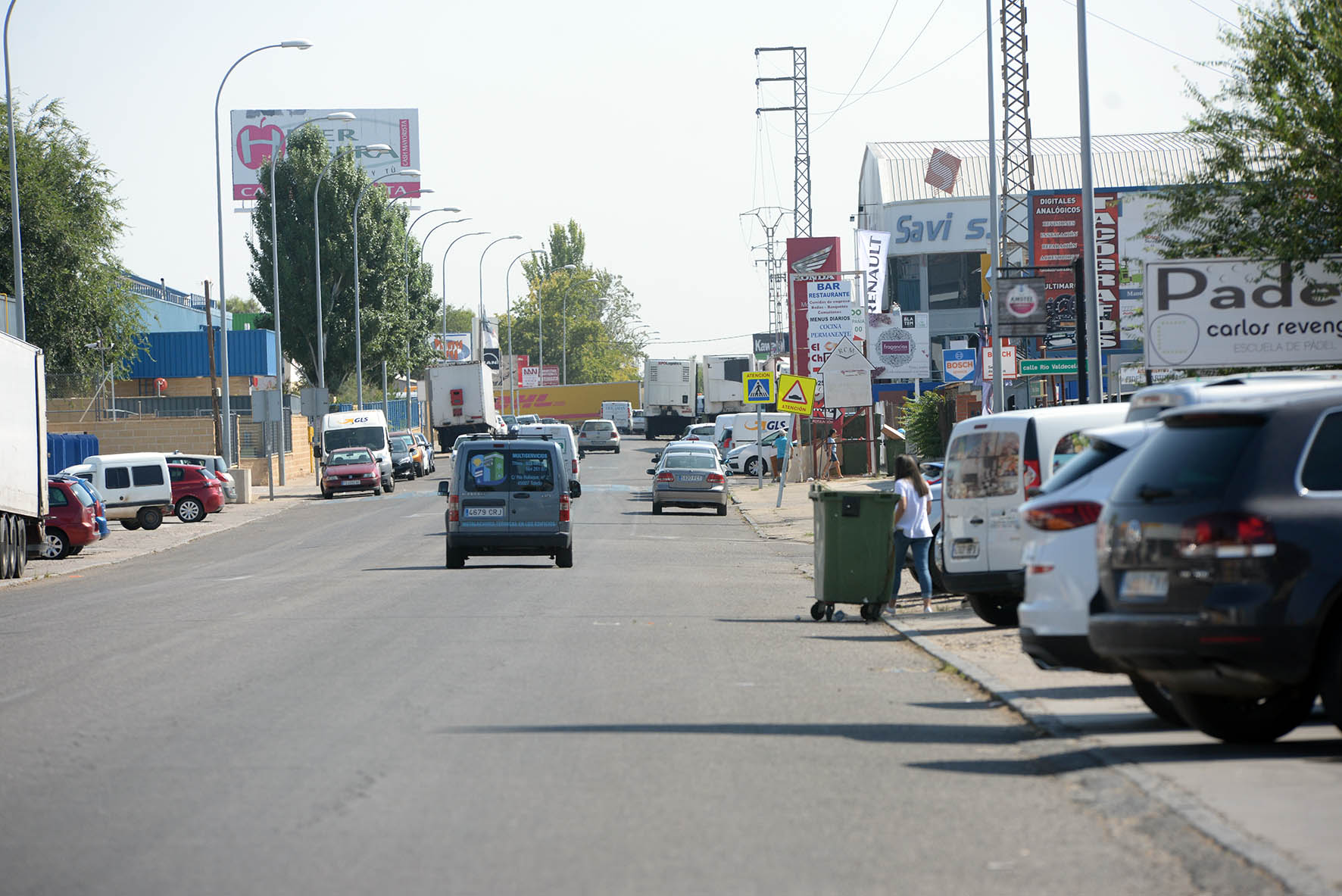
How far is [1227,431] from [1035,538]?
6.90 ft

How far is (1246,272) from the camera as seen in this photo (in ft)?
57.8

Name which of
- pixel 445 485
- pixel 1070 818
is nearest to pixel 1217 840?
pixel 1070 818

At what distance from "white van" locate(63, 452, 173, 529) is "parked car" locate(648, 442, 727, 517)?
39.1ft

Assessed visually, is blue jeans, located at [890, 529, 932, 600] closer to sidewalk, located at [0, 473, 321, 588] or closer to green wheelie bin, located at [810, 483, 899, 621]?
green wheelie bin, located at [810, 483, 899, 621]

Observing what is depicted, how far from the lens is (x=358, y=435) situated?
5231 cm

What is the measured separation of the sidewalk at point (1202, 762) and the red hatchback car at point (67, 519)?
69.8 ft

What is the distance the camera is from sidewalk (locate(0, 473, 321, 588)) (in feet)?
89.9

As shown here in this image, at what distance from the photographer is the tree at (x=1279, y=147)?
16.2 m

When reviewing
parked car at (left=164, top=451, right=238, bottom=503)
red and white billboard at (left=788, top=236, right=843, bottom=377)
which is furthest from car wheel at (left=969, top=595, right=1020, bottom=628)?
red and white billboard at (left=788, top=236, right=843, bottom=377)

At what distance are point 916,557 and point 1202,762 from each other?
9.07 m

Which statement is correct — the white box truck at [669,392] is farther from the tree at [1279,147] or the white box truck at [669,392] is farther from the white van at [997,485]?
the white van at [997,485]

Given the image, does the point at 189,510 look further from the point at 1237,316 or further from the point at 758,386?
the point at 1237,316

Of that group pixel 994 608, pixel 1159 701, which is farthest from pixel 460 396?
pixel 1159 701

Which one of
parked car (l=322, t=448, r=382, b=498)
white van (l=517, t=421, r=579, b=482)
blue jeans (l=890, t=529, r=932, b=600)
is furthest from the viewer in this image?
parked car (l=322, t=448, r=382, b=498)
